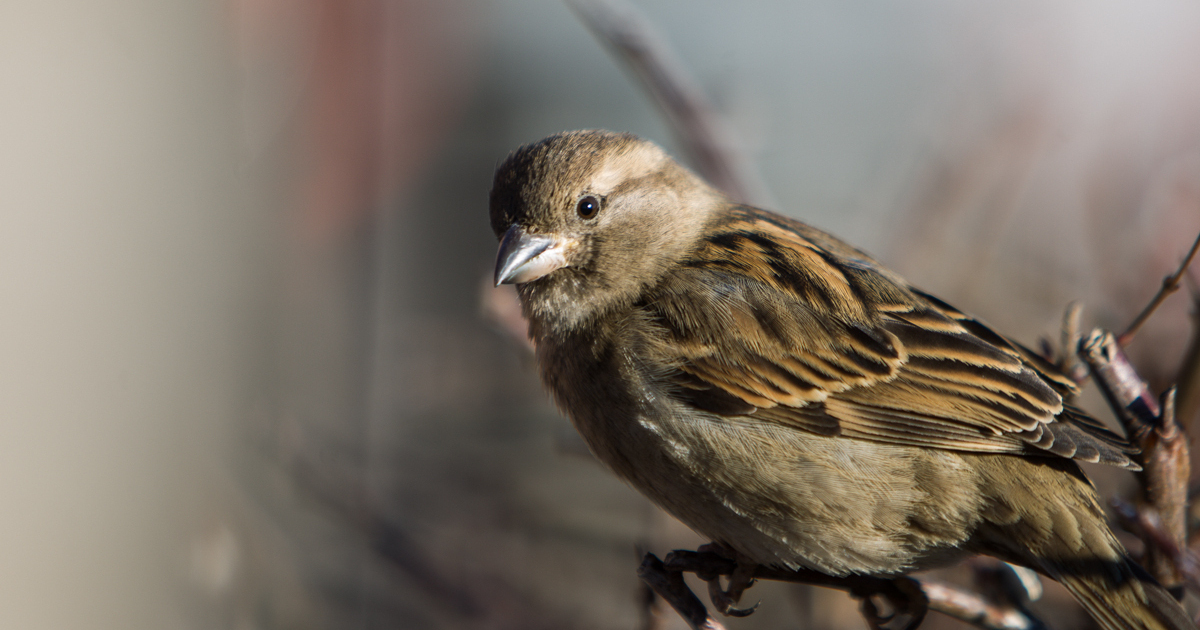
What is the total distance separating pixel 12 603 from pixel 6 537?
7.8 inches

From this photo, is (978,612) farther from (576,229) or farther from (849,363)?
(576,229)

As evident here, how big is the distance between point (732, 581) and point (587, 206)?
3.15 ft

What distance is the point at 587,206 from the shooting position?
240cm

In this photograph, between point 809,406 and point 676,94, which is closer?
point 809,406

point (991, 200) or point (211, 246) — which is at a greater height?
point (211, 246)

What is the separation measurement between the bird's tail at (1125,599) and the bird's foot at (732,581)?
2.17 feet

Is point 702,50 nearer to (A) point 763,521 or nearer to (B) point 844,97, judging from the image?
(B) point 844,97

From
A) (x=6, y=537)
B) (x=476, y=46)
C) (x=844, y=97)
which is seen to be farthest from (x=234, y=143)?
(x=844, y=97)

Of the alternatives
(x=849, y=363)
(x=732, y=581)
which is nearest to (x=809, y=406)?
(x=849, y=363)

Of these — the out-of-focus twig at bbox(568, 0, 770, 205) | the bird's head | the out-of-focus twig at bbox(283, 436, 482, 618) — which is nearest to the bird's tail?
the bird's head

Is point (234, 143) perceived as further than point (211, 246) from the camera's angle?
Yes

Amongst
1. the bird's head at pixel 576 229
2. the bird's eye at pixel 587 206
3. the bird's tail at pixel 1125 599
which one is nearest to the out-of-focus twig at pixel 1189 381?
the bird's tail at pixel 1125 599

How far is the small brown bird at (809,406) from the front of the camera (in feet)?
6.59

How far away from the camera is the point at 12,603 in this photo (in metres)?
2.45
